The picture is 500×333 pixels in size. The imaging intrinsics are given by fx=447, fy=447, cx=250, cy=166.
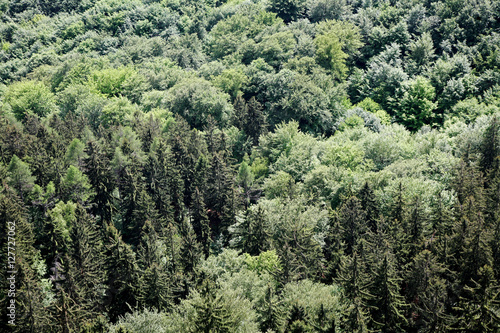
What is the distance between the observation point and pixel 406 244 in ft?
169

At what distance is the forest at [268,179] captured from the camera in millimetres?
46000

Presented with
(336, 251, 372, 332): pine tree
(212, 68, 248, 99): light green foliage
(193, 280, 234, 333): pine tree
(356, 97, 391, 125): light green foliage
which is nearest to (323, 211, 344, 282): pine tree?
(336, 251, 372, 332): pine tree

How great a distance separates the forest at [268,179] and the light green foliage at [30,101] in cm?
47

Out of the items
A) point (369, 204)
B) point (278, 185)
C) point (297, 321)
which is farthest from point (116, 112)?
point (297, 321)

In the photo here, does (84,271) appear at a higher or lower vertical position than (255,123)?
lower

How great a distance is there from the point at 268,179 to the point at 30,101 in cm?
6203

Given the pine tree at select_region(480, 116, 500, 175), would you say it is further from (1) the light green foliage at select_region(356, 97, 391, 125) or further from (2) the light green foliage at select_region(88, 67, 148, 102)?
(2) the light green foliage at select_region(88, 67, 148, 102)

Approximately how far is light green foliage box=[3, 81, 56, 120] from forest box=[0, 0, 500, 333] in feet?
1.55

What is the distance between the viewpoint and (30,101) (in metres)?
100

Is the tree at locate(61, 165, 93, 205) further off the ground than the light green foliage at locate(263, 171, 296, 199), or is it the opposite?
the light green foliage at locate(263, 171, 296, 199)

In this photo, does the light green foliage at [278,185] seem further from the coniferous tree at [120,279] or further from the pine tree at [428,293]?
the coniferous tree at [120,279]

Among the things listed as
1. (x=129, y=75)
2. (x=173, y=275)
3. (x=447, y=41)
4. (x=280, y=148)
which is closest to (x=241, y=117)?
(x=280, y=148)

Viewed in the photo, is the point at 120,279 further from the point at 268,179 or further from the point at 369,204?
the point at 369,204

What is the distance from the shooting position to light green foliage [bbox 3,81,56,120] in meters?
99.6
